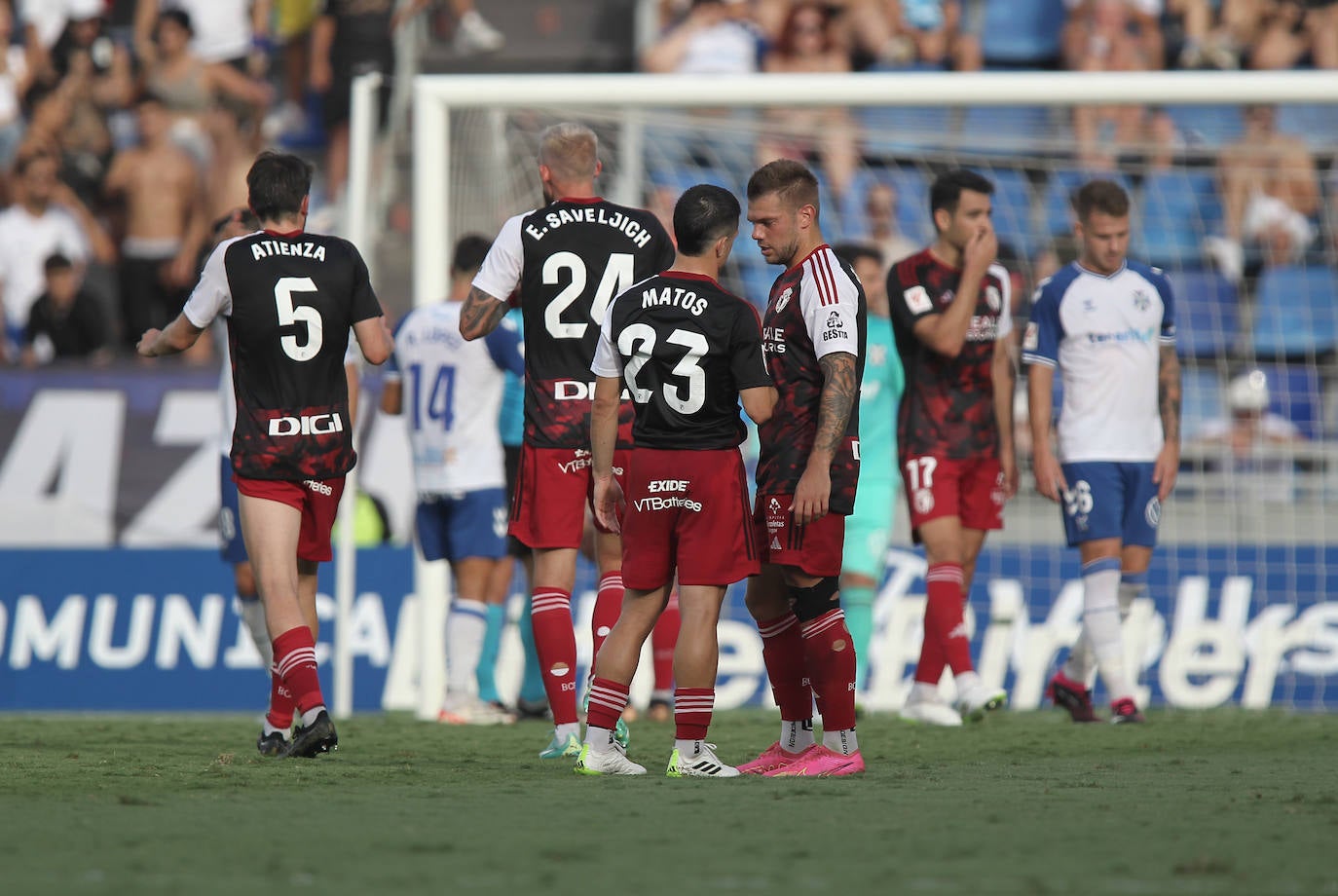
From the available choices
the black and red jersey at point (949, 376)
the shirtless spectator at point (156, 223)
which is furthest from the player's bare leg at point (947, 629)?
the shirtless spectator at point (156, 223)

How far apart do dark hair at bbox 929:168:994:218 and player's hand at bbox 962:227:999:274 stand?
18cm

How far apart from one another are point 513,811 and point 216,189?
1159cm

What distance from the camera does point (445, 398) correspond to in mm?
9180

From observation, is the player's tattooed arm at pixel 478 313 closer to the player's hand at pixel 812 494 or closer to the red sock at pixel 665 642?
the player's hand at pixel 812 494

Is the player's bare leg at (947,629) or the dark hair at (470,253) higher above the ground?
the dark hair at (470,253)

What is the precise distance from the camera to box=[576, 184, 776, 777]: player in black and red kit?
5.72m

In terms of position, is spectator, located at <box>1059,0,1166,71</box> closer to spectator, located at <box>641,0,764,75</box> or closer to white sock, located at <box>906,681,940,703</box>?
spectator, located at <box>641,0,764,75</box>

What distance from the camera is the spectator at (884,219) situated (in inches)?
518

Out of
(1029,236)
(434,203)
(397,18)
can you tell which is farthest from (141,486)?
(1029,236)

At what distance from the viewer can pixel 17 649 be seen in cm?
1163

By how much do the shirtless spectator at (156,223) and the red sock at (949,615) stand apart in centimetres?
794

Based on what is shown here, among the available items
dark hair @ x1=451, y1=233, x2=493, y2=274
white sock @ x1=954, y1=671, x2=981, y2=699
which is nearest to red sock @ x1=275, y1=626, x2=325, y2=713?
dark hair @ x1=451, y1=233, x2=493, y2=274

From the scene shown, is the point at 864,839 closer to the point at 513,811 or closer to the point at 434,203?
the point at 513,811

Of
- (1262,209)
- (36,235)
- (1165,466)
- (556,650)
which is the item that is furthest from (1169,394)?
(36,235)
